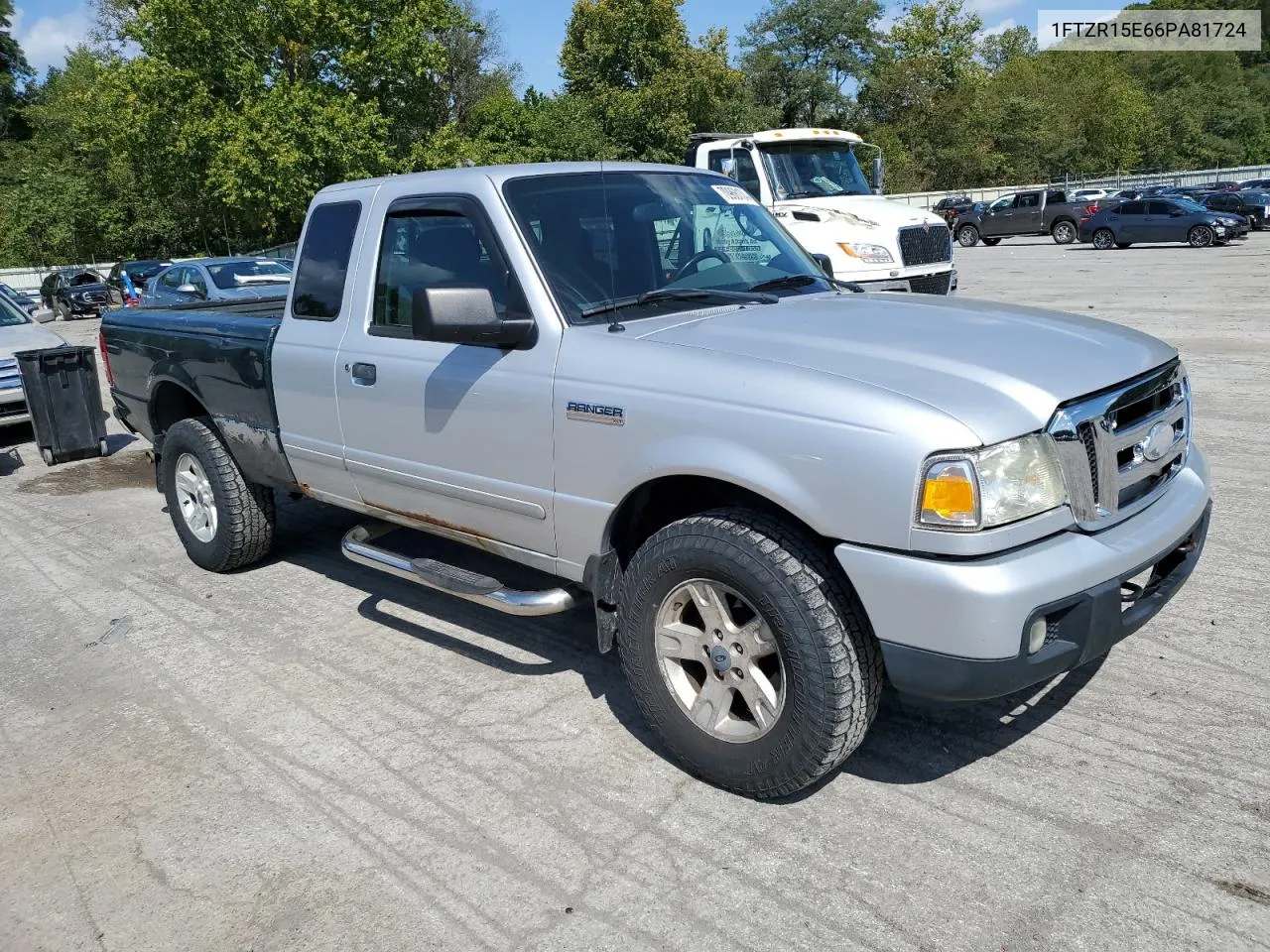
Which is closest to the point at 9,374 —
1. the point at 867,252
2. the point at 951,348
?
the point at 867,252

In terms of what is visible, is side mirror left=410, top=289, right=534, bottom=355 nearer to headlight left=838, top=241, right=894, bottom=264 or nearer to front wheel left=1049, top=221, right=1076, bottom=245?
headlight left=838, top=241, right=894, bottom=264

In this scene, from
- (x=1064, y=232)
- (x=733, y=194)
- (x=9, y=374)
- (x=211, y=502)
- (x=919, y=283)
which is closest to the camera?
(x=733, y=194)

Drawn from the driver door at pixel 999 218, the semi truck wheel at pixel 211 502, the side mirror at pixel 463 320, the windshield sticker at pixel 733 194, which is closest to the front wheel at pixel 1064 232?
the driver door at pixel 999 218

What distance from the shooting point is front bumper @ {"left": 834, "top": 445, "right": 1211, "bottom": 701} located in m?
2.77

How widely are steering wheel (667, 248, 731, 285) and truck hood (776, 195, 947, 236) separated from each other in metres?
8.94

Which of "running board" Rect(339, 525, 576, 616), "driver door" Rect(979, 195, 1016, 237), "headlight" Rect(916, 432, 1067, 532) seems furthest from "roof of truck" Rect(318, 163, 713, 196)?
"driver door" Rect(979, 195, 1016, 237)

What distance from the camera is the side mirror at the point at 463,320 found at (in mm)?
3527

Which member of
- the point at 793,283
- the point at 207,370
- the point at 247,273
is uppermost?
the point at 793,283

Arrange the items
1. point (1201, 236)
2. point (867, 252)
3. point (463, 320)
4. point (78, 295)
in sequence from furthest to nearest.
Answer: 1. point (78, 295)
2. point (1201, 236)
3. point (867, 252)
4. point (463, 320)

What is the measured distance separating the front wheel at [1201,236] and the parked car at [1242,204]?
4395 millimetres

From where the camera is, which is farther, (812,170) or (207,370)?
(812,170)

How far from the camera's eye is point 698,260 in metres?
4.25

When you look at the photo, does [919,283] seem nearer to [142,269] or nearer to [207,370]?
[207,370]

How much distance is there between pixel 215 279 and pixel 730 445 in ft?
47.9
